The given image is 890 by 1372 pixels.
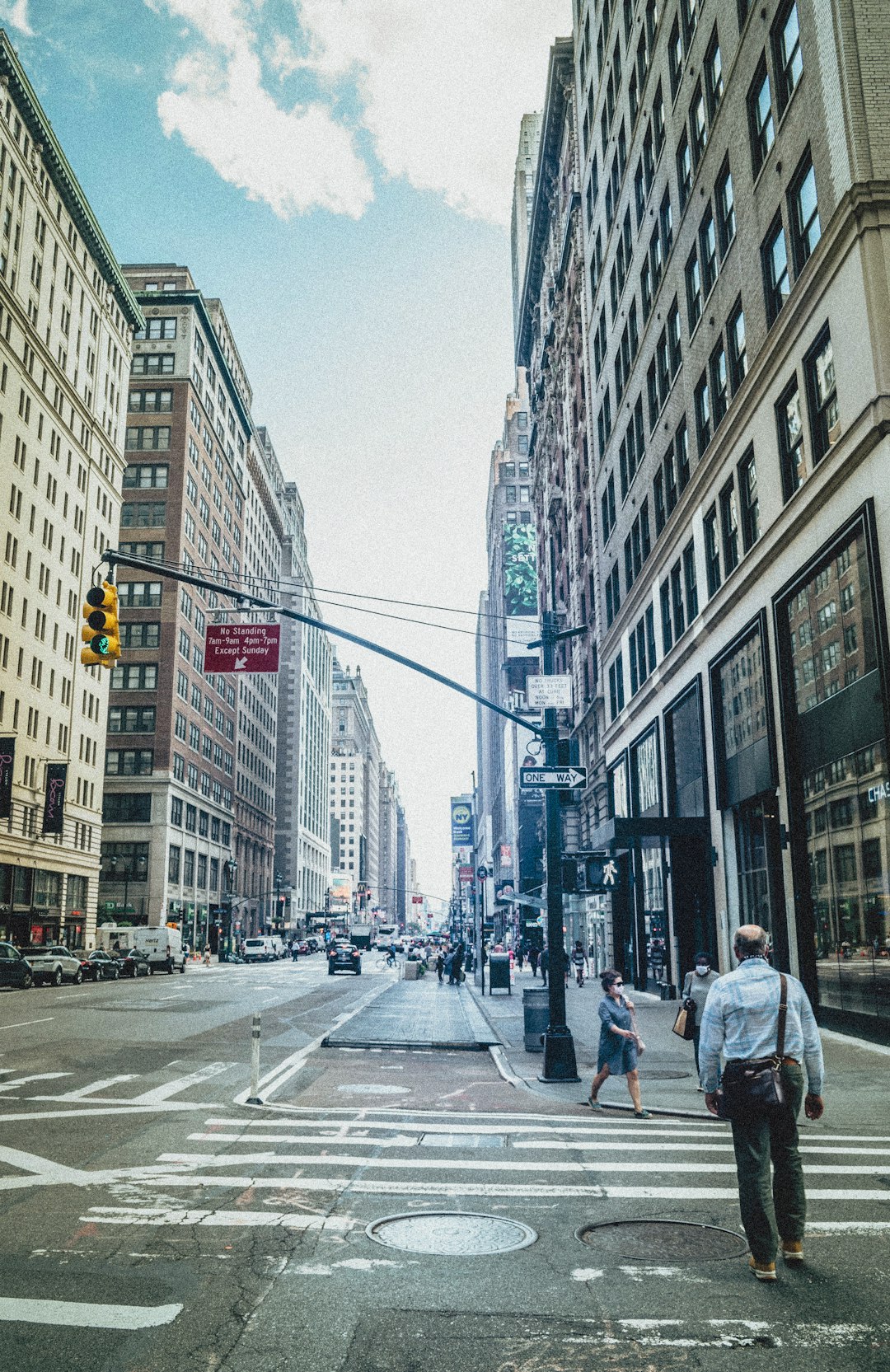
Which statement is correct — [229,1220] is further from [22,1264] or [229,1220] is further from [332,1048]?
[332,1048]

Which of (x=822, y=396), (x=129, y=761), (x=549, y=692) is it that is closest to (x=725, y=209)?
(x=822, y=396)

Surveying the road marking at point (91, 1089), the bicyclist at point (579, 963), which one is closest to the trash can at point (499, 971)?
the bicyclist at point (579, 963)

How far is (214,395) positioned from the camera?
10244cm

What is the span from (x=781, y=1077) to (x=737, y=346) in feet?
74.9

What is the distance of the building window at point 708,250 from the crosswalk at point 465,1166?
22884 millimetres

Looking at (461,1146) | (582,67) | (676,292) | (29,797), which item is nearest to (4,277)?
(29,797)

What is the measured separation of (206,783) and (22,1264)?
9398 cm

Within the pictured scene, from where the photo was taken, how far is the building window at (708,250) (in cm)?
2823

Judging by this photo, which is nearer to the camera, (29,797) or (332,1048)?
(332,1048)

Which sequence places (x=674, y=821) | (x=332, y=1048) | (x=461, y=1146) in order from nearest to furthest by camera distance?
(x=461, y=1146) → (x=332, y=1048) → (x=674, y=821)

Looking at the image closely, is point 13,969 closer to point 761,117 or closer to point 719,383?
point 719,383

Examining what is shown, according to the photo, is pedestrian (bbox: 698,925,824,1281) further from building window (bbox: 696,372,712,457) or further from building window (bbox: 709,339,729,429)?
building window (bbox: 696,372,712,457)

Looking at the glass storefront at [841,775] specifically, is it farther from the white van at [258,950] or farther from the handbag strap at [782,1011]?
the white van at [258,950]

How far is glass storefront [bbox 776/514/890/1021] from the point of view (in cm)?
1753
